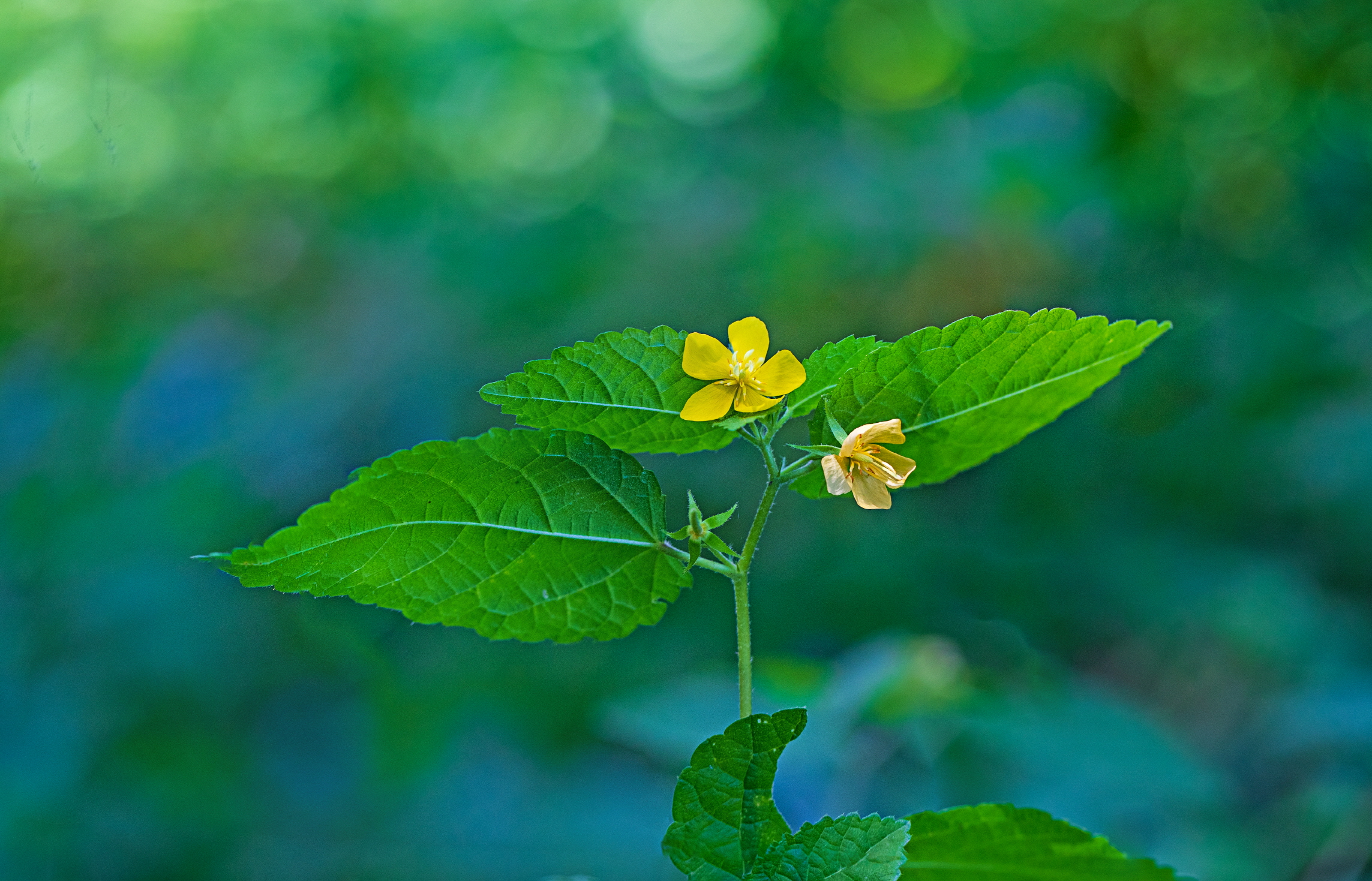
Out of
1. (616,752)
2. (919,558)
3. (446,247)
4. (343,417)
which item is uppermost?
(446,247)

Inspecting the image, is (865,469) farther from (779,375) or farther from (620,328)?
(620,328)

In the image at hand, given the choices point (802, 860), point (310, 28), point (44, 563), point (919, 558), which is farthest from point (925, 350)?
point (310, 28)

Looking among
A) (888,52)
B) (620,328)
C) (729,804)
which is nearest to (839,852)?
(729,804)

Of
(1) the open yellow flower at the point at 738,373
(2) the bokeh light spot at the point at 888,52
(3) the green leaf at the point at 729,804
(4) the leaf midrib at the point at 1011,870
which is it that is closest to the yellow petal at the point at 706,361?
(1) the open yellow flower at the point at 738,373

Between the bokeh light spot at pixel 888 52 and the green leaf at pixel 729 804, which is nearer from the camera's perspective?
the green leaf at pixel 729 804

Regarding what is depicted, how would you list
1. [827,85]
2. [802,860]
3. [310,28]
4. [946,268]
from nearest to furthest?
1. [802,860]
2. [946,268]
3. [310,28]
4. [827,85]

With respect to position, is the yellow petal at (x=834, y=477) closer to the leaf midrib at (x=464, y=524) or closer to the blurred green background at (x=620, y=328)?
the leaf midrib at (x=464, y=524)

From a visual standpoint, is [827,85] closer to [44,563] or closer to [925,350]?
[44,563]
